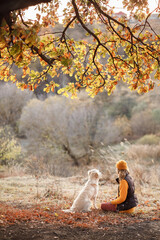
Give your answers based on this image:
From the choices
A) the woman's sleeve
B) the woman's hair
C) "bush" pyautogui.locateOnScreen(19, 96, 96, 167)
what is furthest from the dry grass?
"bush" pyautogui.locateOnScreen(19, 96, 96, 167)

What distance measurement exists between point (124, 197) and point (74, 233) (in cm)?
158

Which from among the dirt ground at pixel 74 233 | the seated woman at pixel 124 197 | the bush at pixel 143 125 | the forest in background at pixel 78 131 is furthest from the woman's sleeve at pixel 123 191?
the bush at pixel 143 125

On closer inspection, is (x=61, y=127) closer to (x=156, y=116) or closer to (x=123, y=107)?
(x=156, y=116)

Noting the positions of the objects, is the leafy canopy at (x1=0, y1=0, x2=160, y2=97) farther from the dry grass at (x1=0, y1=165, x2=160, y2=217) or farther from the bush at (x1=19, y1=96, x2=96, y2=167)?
the bush at (x1=19, y1=96, x2=96, y2=167)

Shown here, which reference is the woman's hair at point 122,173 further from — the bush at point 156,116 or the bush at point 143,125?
the bush at point 156,116

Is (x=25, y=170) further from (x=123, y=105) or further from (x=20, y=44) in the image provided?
(x=123, y=105)

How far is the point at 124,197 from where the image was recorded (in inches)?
201

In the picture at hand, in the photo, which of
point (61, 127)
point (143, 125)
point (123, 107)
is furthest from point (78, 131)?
point (123, 107)

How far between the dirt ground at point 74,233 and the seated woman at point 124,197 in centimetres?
90

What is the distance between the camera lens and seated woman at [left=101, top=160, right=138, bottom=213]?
5.12m

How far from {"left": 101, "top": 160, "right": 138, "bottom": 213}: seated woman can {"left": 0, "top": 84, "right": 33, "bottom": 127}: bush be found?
20.2 m

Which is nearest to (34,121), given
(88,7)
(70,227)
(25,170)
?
(25,170)

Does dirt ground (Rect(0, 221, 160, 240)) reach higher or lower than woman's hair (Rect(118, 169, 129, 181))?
lower

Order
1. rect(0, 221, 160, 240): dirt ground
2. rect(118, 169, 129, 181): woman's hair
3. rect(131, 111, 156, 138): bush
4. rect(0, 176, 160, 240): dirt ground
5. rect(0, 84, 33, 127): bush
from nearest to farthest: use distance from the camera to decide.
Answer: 1. rect(0, 221, 160, 240): dirt ground
2. rect(0, 176, 160, 240): dirt ground
3. rect(118, 169, 129, 181): woman's hair
4. rect(131, 111, 156, 138): bush
5. rect(0, 84, 33, 127): bush
